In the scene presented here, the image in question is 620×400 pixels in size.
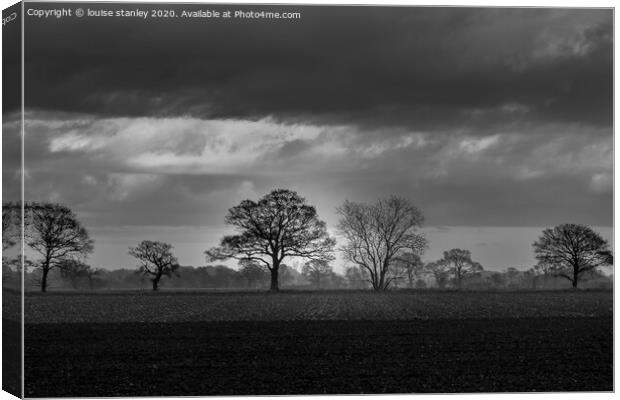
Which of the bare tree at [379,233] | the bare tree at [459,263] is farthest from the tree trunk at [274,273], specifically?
the bare tree at [459,263]

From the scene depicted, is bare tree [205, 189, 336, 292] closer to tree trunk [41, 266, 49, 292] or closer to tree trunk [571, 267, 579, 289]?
tree trunk [41, 266, 49, 292]

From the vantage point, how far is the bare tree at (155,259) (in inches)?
675

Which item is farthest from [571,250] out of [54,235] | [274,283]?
[54,235]

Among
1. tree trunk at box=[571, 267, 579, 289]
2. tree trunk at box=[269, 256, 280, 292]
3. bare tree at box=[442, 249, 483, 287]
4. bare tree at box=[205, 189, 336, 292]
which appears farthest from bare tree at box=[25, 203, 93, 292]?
tree trunk at box=[571, 267, 579, 289]

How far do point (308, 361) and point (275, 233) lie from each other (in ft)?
9.39

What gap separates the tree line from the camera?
656 inches

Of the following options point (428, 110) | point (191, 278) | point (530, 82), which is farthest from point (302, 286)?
point (530, 82)

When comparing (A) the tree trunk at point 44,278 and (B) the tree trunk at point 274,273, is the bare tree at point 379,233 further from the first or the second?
(A) the tree trunk at point 44,278

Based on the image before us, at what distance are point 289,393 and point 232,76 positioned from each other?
185 inches

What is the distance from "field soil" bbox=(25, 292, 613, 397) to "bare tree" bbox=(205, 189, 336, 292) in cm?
76

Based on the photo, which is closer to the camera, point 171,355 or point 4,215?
point 4,215

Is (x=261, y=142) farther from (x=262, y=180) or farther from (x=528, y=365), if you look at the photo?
(x=528, y=365)

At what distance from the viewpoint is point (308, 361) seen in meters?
16.8

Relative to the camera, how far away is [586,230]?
56.7ft
